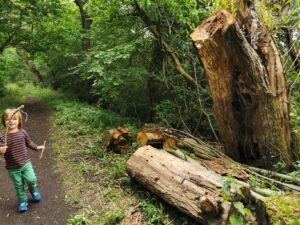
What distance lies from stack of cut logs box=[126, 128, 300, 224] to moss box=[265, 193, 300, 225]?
0.15 feet

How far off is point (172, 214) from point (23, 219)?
228 cm

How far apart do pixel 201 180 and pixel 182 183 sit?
1.00 ft

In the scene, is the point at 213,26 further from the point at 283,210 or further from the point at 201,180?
the point at 283,210

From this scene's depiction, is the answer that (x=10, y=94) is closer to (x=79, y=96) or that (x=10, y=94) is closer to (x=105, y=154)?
(x=79, y=96)

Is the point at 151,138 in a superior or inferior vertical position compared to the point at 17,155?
inferior

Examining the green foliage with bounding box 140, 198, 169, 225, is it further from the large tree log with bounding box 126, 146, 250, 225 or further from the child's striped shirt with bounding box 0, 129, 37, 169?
the child's striped shirt with bounding box 0, 129, 37, 169

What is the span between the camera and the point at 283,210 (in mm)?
3674

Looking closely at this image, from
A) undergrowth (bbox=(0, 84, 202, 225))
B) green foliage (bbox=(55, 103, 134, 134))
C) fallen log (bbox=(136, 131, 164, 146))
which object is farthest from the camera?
green foliage (bbox=(55, 103, 134, 134))

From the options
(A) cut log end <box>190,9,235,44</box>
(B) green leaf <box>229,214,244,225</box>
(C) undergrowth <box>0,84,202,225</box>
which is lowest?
(C) undergrowth <box>0,84,202,225</box>

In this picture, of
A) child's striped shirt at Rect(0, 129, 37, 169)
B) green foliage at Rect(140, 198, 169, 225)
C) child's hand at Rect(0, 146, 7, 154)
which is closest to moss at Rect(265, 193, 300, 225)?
green foliage at Rect(140, 198, 169, 225)

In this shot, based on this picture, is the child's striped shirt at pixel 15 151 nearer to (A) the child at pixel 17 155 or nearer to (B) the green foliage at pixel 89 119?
(A) the child at pixel 17 155

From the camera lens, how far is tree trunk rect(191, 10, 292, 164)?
4660mm

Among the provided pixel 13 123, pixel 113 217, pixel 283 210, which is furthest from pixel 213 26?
pixel 13 123

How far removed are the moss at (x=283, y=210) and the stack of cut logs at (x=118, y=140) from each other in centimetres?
377
